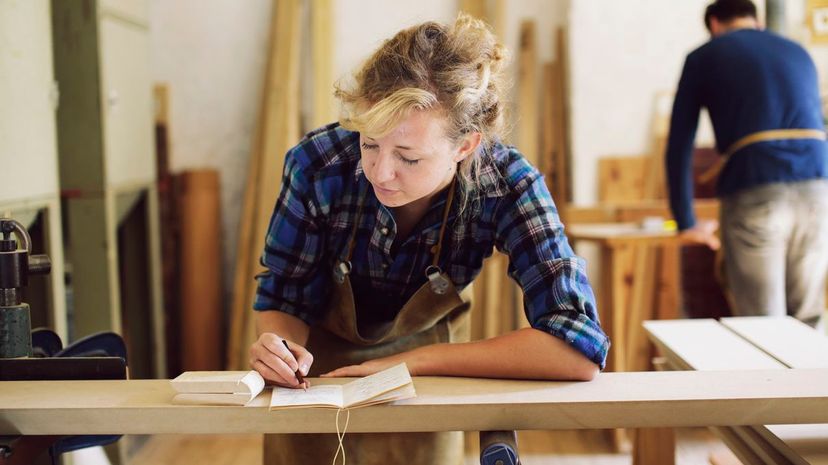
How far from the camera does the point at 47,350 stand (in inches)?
78.2

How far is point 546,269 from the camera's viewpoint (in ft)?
5.87

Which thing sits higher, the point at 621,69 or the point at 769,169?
the point at 621,69

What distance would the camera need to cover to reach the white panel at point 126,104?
3529 millimetres

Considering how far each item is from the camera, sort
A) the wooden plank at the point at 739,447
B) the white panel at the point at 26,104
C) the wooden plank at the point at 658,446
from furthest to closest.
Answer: the white panel at the point at 26,104, the wooden plank at the point at 658,446, the wooden plank at the point at 739,447

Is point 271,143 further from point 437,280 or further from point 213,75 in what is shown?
point 437,280

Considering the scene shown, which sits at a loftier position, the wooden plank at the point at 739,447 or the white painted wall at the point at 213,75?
the white painted wall at the point at 213,75

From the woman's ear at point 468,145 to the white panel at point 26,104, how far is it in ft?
4.96

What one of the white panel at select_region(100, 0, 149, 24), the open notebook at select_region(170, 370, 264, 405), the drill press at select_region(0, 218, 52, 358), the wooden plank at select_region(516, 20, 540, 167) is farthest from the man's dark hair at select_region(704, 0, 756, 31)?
the drill press at select_region(0, 218, 52, 358)

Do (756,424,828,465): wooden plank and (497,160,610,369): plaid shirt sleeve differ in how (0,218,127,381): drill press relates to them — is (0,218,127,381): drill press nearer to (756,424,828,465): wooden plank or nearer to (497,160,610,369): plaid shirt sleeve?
(497,160,610,369): plaid shirt sleeve

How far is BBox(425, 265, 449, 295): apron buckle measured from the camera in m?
1.97

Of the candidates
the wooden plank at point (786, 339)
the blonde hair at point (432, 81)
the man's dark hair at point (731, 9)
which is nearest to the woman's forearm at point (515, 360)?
the blonde hair at point (432, 81)

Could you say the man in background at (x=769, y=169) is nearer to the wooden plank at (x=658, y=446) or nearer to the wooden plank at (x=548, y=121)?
the wooden plank at (x=548, y=121)

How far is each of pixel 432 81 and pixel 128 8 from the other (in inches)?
106

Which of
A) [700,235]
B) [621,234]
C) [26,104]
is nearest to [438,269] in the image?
[26,104]
